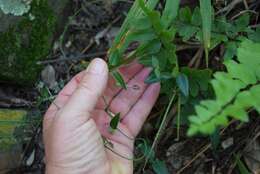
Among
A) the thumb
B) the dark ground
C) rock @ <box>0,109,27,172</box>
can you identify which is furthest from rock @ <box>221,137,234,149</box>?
rock @ <box>0,109,27,172</box>

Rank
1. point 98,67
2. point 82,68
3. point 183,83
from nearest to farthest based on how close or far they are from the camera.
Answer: point 183,83 < point 98,67 < point 82,68

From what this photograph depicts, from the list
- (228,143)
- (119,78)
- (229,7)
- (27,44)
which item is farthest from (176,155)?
(27,44)

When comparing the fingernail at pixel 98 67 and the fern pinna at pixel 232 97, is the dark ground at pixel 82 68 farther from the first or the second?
the fern pinna at pixel 232 97

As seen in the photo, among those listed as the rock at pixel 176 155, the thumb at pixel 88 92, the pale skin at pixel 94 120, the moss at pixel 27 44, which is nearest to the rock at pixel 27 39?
the moss at pixel 27 44

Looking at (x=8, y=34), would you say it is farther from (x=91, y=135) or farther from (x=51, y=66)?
(x=91, y=135)

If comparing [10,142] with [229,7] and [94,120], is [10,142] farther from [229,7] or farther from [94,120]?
[229,7]

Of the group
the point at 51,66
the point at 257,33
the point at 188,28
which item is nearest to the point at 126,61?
the point at 188,28
